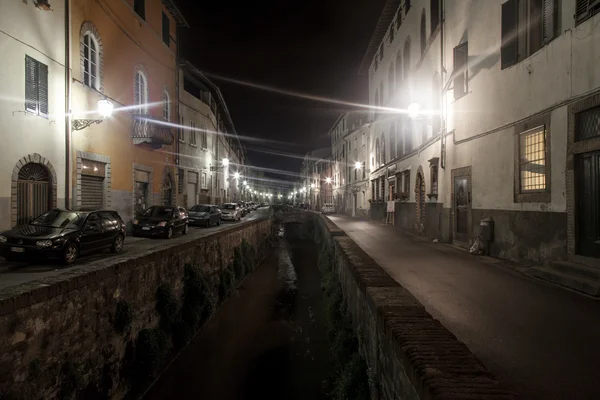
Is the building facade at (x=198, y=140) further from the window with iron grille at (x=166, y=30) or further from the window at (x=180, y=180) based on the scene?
the window with iron grille at (x=166, y=30)

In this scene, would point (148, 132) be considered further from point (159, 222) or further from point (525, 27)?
point (525, 27)

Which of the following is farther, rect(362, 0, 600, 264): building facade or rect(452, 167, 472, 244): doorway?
rect(452, 167, 472, 244): doorway

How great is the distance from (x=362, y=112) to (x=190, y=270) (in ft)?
99.0

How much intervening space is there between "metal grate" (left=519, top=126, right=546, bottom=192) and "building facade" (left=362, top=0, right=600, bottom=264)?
0.03 m

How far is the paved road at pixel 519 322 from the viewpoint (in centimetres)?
332

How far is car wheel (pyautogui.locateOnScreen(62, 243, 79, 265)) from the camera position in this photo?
26.9 ft

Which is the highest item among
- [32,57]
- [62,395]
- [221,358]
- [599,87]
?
[32,57]

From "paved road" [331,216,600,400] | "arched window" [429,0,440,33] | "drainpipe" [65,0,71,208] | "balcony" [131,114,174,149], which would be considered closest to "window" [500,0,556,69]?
"paved road" [331,216,600,400]

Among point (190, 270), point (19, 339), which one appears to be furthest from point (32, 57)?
point (19, 339)

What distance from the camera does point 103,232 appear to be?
980 cm

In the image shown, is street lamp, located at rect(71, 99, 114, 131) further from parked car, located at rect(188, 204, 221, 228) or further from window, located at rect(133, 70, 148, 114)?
parked car, located at rect(188, 204, 221, 228)

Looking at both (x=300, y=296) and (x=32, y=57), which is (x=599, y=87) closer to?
(x=300, y=296)

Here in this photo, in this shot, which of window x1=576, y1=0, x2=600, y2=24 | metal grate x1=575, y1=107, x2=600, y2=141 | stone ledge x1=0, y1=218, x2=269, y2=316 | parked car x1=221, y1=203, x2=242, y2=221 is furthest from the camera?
parked car x1=221, y1=203, x2=242, y2=221

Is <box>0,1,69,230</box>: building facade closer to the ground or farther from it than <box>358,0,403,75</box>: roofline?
closer to the ground
